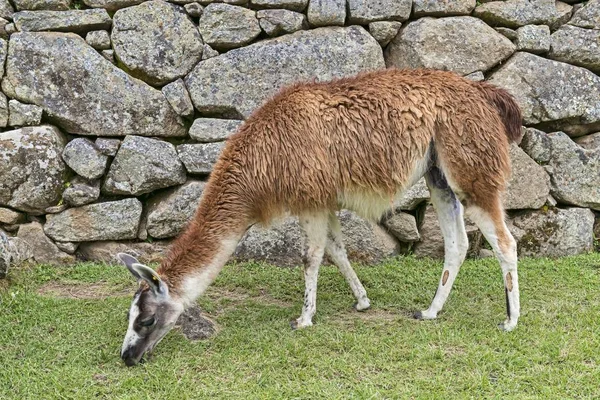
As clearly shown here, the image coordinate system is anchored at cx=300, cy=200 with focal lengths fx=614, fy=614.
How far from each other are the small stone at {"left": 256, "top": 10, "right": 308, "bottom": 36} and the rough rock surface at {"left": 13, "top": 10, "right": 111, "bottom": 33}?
1.31m

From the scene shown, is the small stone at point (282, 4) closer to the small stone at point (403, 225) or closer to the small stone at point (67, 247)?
the small stone at point (403, 225)

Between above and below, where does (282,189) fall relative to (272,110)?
below

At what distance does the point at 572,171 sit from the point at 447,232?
1.97 meters

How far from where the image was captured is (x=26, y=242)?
5.23 meters

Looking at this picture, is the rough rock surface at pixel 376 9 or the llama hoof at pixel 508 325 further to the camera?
the rough rock surface at pixel 376 9

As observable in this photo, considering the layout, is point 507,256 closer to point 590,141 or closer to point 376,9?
point 590,141

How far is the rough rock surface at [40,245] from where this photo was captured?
5.26 meters

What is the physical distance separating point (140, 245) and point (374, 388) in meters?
2.90

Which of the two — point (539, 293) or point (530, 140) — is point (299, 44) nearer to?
point (530, 140)

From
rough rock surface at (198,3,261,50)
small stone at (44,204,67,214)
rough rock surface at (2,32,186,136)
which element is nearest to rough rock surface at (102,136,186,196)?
rough rock surface at (2,32,186,136)

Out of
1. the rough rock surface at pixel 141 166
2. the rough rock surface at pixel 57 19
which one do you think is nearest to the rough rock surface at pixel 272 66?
the rough rock surface at pixel 141 166

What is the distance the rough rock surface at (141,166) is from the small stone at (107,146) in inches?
1.7

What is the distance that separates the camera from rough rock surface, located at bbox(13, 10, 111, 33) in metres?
5.17

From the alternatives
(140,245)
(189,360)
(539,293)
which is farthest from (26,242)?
(539,293)
